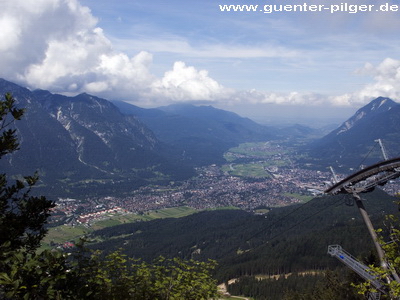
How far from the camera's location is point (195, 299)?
12.1 meters

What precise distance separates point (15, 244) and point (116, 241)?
135 meters

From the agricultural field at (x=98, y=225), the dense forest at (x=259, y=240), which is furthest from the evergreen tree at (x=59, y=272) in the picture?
the agricultural field at (x=98, y=225)

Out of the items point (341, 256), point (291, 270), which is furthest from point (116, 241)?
point (341, 256)

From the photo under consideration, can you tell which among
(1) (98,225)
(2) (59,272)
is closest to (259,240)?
(1) (98,225)

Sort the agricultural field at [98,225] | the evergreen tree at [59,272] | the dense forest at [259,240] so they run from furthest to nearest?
the agricultural field at [98,225] → the dense forest at [259,240] → the evergreen tree at [59,272]

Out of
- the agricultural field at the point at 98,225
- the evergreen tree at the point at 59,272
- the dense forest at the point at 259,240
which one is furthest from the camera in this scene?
the agricultural field at the point at 98,225

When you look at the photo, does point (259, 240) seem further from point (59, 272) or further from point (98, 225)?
point (59, 272)

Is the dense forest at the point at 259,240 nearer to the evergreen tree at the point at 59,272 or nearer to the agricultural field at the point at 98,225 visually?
the agricultural field at the point at 98,225

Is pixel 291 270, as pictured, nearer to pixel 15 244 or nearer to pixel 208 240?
pixel 208 240

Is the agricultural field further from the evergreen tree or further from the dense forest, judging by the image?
the evergreen tree

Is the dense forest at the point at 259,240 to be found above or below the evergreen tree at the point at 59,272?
below

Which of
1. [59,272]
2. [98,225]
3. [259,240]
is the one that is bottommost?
[98,225]

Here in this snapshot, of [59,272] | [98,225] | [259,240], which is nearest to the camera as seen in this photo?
[59,272]

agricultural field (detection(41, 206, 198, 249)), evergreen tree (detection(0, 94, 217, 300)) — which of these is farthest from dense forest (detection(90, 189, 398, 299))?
evergreen tree (detection(0, 94, 217, 300))
